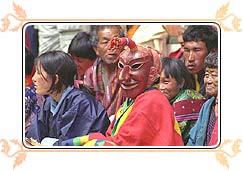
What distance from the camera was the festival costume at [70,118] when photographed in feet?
9.68

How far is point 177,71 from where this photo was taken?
2.95 m

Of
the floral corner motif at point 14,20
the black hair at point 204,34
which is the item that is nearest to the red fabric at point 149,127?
the black hair at point 204,34

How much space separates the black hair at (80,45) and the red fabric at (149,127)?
0.82 ft

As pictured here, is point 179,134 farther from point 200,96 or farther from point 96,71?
point 96,71

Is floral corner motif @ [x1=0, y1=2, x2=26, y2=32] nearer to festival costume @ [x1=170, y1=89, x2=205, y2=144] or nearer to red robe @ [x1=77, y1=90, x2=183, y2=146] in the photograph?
red robe @ [x1=77, y1=90, x2=183, y2=146]

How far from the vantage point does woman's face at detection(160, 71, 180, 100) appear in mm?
2955

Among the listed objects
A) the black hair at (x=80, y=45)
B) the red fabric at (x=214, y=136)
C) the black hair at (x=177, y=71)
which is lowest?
the red fabric at (x=214, y=136)

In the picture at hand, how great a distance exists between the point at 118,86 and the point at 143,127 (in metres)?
0.17

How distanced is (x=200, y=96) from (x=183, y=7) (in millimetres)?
302

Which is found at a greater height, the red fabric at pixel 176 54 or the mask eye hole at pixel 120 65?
the red fabric at pixel 176 54

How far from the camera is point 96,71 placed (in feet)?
9.73

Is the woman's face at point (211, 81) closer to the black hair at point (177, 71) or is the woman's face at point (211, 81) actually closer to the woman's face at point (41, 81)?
the black hair at point (177, 71)

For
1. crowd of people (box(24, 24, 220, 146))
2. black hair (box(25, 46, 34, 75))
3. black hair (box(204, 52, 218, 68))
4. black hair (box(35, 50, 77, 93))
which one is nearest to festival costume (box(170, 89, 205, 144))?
crowd of people (box(24, 24, 220, 146))

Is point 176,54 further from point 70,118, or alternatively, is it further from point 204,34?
point 70,118
